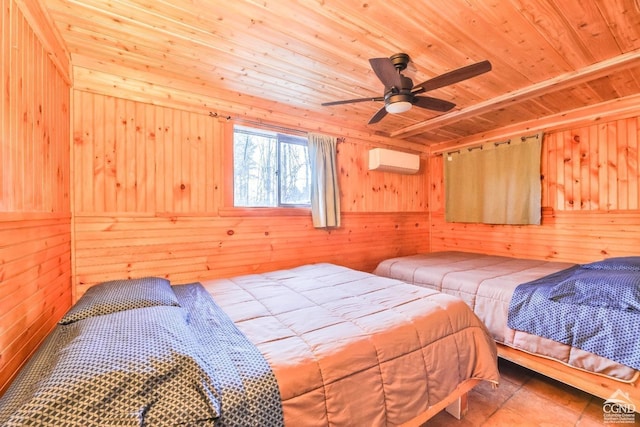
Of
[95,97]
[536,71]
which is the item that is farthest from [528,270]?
[95,97]

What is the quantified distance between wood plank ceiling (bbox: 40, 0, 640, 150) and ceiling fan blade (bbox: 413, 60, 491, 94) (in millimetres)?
316

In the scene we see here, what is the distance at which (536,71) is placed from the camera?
227 centimetres

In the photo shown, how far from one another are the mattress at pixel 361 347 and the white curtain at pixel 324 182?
1.31m

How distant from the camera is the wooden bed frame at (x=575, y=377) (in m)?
1.67

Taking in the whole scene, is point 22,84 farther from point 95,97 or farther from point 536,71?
point 536,71

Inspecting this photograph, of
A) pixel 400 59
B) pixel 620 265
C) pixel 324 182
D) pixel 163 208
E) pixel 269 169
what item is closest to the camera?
pixel 400 59

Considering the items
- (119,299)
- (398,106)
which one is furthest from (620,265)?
(119,299)

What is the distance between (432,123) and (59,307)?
3.98 meters

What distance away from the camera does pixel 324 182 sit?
3.30 metres

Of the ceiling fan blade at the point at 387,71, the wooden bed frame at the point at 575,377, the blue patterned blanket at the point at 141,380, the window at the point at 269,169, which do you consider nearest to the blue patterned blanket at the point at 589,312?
the wooden bed frame at the point at 575,377

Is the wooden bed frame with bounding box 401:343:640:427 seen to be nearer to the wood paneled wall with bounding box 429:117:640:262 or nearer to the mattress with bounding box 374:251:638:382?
the mattress with bounding box 374:251:638:382

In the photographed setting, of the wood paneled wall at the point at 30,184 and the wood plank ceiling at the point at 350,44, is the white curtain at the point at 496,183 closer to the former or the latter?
the wood plank ceiling at the point at 350,44

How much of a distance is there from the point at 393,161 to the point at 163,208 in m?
2.92

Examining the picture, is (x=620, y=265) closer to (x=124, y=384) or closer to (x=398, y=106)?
(x=398, y=106)
